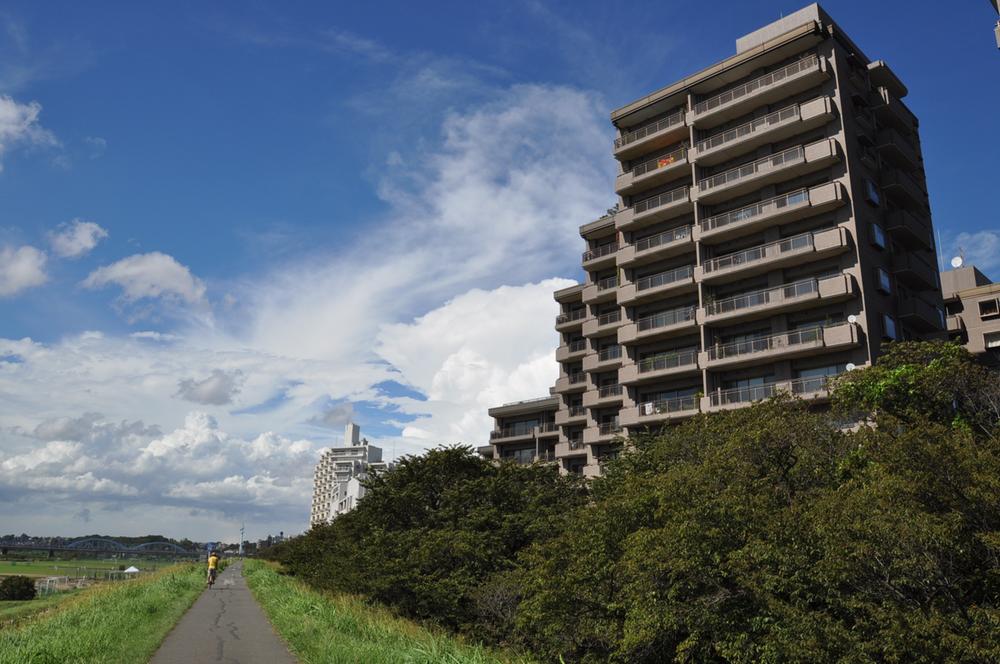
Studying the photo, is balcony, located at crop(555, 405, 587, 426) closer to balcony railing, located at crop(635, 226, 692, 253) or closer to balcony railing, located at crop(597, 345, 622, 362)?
balcony railing, located at crop(597, 345, 622, 362)

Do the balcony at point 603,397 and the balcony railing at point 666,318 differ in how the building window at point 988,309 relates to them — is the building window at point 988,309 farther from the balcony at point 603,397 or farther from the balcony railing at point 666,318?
the balcony at point 603,397

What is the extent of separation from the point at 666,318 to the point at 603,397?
8034 mm

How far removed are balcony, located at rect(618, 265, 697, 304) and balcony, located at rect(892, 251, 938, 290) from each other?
36.5 feet

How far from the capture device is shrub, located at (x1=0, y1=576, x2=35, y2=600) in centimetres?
5756

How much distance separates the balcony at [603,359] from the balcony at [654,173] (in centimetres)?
1099

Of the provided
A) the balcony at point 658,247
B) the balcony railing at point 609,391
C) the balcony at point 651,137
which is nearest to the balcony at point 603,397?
the balcony railing at point 609,391

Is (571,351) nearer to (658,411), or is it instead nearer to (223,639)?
(658,411)

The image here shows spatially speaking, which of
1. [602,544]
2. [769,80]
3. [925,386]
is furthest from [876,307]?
[602,544]

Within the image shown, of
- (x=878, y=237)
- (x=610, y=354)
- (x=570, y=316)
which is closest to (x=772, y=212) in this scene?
(x=878, y=237)

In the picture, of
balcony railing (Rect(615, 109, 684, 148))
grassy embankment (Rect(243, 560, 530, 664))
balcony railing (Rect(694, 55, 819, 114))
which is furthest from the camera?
balcony railing (Rect(615, 109, 684, 148))

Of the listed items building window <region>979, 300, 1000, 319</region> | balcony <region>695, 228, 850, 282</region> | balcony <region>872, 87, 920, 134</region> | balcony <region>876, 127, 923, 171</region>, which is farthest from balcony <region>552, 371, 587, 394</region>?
building window <region>979, 300, 1000, 319</region>

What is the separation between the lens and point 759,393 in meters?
37.2

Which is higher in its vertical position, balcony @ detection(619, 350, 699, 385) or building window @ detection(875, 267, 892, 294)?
building window @ detection(875, 267, 892, 294)

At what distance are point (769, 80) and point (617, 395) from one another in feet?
70.4
